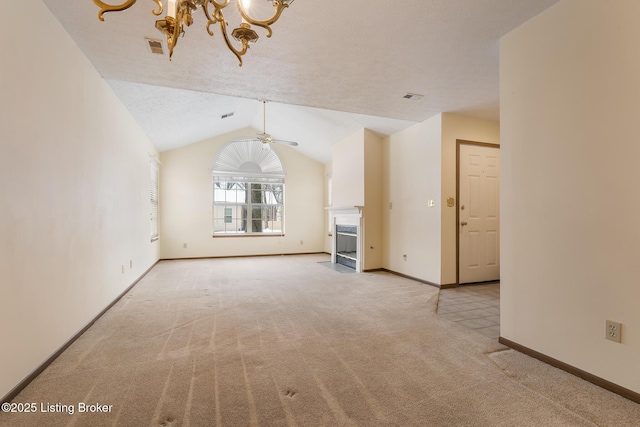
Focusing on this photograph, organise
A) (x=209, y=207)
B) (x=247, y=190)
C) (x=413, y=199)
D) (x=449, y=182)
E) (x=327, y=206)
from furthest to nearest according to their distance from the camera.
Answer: (x=327, y=206)
(x=247, y=190)
(x=209, y=207)
(x=413, y=199)
(x=449, y=182)

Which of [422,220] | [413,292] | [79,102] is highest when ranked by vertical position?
[79,102]

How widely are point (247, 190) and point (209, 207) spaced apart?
3.57 feet

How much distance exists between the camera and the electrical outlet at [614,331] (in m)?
1.83

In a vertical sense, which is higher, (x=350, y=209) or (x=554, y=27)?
(x=554, y=27)

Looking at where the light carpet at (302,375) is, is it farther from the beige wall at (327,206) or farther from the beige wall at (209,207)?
the beige wall at (327,206)

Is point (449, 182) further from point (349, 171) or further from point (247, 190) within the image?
point (247, 190)

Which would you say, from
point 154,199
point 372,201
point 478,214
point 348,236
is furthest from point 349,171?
point 154,199

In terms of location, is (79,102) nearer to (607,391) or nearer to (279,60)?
(279,60)

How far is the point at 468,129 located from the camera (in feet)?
15.5

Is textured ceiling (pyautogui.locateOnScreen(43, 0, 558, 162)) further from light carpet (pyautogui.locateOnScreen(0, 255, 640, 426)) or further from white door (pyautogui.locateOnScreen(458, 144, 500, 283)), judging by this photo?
light carpet (pyautogui.locateOnScreen(0, 255, 640, 426))

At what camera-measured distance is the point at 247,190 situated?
8.40m

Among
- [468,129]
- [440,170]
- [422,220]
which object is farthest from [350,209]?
[468,129]

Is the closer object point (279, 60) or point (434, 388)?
point (434, 388)

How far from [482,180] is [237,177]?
5.80 m
